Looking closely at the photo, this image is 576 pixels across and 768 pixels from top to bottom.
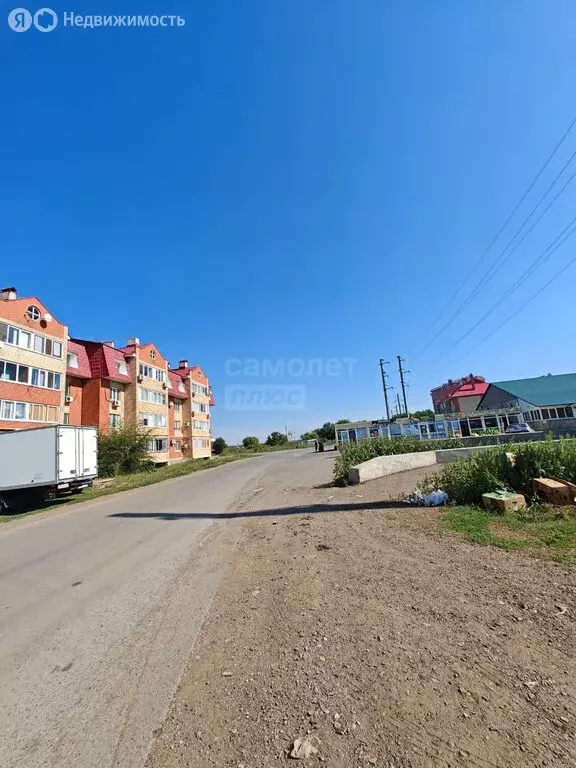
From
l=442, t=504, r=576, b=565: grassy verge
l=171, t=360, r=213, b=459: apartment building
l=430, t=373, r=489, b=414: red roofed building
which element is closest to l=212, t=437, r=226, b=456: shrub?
l=171, t=360, r=213, b=459: apartment building

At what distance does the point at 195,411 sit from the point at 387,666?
53.9 m

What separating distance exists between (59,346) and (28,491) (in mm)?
17231

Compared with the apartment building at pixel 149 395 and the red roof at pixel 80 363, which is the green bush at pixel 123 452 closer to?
the apartment building at pixel 149 395

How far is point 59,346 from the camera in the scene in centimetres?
3041

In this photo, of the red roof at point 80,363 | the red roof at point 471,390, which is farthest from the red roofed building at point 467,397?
the red roof at point 80,363

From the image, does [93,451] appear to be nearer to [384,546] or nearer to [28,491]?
[28,491]

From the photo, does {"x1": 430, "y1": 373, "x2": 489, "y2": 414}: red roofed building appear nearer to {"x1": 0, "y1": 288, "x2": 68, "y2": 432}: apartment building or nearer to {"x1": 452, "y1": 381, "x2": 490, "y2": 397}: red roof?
{"x1": 452, "y1": 381, "x2": 490, "y2": 397}: red roof

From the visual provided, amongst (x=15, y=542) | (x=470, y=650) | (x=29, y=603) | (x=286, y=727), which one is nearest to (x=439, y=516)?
(x=470, y=650)

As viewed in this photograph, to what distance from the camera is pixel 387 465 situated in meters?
16.8

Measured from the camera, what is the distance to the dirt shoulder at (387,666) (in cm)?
236

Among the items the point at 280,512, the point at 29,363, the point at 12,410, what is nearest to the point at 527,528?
the point at 280,512

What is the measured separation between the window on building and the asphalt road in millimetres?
22924

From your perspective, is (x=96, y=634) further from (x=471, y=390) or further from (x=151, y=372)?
(x=471, y=390)

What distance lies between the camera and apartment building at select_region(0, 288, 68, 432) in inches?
990
